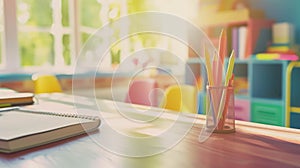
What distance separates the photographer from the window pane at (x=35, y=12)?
3119 millimetres

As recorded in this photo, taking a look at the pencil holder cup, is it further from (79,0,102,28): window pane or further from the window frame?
(79,0,102,28): window pane

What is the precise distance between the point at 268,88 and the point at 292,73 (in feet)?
0.88

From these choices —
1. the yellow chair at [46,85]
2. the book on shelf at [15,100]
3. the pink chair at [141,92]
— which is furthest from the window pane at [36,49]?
the book on shelf at [15,100]

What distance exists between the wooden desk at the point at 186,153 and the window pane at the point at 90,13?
2822 millimetres

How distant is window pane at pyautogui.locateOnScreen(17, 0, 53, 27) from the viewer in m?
3.12

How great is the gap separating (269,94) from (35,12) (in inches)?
86.9

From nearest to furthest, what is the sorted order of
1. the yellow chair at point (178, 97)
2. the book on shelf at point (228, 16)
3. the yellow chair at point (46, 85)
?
the yellow chair at point (178, 97)
the yellow chair at point (46, 85)
the book on shelf at point (228, 16)

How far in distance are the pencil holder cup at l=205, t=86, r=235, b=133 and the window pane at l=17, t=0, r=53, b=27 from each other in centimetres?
263

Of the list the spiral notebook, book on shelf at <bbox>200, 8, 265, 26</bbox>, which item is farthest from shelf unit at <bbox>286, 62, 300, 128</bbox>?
the spiral notebook

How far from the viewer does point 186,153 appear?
2.30 feet

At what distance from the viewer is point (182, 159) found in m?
0.65

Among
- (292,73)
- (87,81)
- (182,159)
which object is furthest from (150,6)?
(182,159)

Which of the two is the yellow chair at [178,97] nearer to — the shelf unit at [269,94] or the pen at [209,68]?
the pen at [209,68]

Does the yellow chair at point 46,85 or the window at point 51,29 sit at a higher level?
the window at point 51,29
